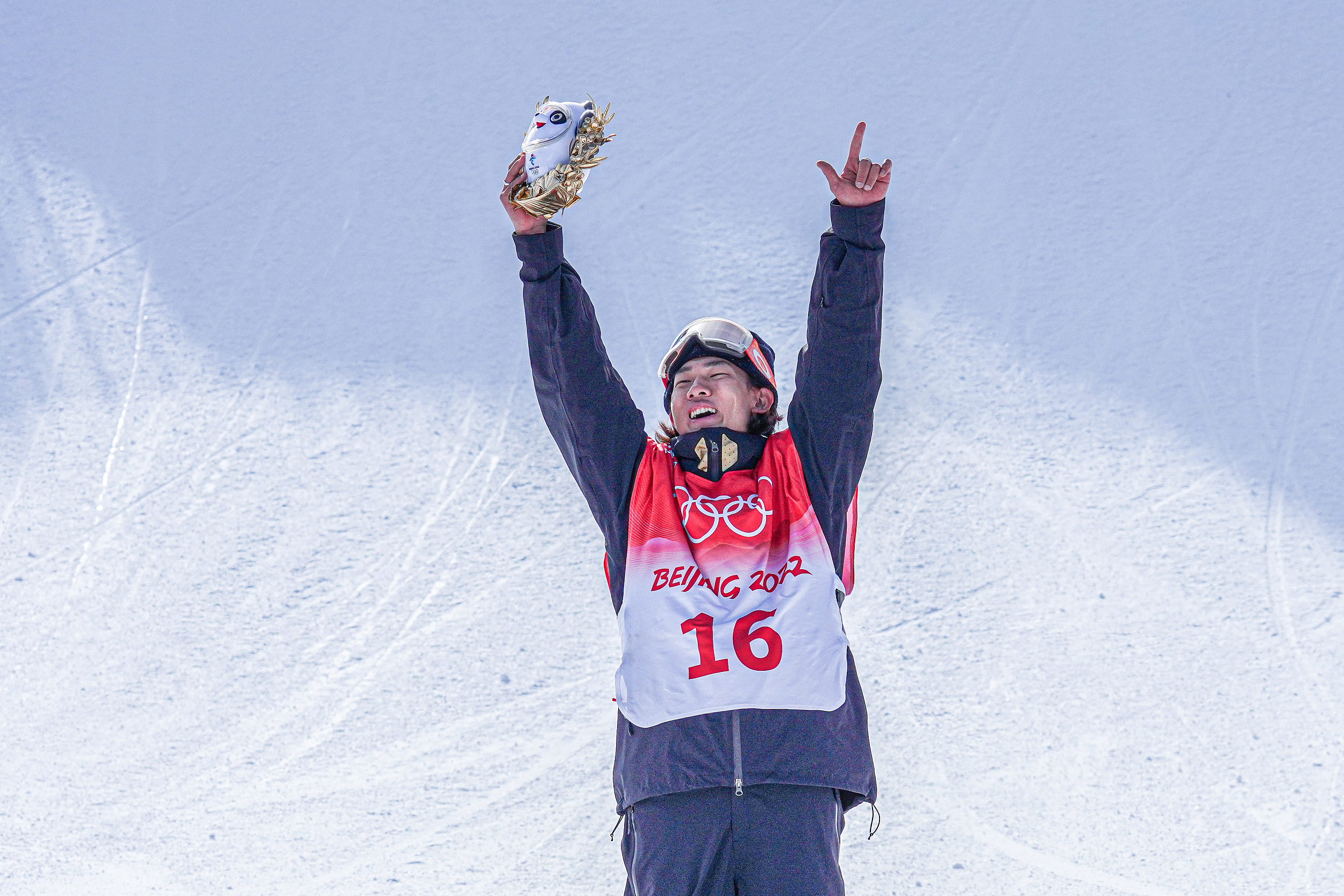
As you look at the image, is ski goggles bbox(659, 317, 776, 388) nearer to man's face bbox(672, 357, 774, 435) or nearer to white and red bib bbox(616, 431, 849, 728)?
man's face bbox(672, 357, 774, 435)

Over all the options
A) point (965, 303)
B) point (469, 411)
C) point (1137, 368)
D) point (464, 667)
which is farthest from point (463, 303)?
point (1137, 368)

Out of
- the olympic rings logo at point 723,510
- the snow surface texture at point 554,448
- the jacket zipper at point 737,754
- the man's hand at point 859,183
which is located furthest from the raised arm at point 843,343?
the snow surface texture at point 554,448

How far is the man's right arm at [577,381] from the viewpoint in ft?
6.61

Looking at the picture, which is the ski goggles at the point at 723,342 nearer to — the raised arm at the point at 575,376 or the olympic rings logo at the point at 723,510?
the raised arm at the point at 575,376

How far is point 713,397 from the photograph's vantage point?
7.02 ft

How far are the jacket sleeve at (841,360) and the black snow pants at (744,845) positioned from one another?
1.40ft

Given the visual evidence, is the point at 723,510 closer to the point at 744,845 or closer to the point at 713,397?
the point at 713,397

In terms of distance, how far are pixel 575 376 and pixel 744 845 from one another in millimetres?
754

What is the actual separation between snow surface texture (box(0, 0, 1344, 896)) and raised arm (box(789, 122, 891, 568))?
3.15ft

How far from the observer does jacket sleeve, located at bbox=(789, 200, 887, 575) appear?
2014mm

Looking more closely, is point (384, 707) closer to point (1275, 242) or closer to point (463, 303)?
point (463, 303)

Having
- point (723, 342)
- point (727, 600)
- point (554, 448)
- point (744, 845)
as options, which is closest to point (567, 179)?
point (723, 342)

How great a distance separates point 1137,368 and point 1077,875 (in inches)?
50.2

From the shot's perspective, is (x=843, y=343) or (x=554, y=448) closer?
(x=843, y=343)
